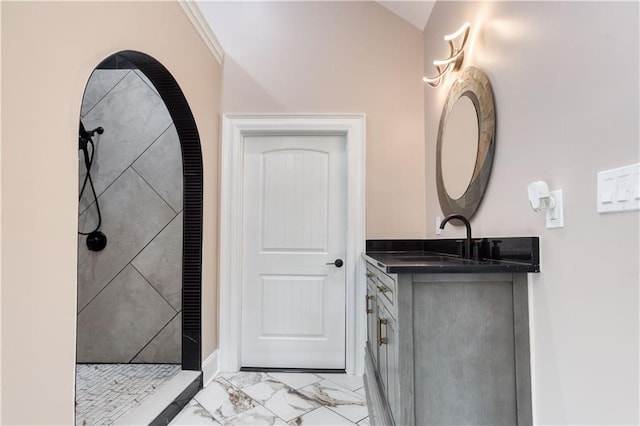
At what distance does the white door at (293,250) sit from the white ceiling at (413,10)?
1069mm

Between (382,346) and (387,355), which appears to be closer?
(387,355)

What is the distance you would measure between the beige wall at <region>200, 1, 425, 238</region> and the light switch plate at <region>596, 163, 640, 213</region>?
5.84 feet

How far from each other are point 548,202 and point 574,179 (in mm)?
117

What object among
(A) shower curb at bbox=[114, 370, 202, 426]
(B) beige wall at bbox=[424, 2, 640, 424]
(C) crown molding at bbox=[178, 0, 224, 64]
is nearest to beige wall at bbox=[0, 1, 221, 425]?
(A) shower curb at bbox=[114, 370, 202, 426]

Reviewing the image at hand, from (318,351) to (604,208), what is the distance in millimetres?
2285

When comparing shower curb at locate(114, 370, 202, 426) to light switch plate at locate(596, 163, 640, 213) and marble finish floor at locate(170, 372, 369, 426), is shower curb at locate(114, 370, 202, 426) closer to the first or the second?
marble finish floor at locate(170, 372, 369, 426)

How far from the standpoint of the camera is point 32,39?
3.54 feet

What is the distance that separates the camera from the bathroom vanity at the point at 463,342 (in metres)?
1.30

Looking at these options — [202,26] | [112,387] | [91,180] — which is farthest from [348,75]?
[112,387]

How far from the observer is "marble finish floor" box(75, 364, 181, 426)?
2027 mm

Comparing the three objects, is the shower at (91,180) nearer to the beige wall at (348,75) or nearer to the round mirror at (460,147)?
the beige wall at (348,75)

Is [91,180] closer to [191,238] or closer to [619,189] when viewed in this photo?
[191,238]

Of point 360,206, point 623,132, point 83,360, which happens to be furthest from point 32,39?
point 83,360

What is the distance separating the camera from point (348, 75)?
2.79 m
